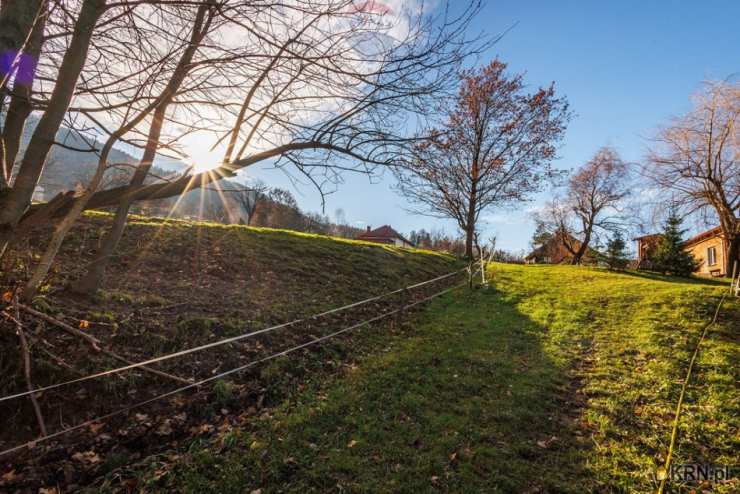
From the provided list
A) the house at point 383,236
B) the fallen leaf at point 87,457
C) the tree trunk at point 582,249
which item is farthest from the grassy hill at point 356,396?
the house at point 383,236

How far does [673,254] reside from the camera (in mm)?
21938

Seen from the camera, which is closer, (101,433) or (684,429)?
(101,433)

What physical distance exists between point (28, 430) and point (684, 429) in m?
7.39

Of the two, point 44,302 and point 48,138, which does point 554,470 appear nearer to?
point 48,138

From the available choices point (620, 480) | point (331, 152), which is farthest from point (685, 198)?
point (331, 152)

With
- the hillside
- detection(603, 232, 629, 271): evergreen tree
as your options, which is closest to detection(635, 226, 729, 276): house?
detection(603, 232, 629, 271): evergreen tree

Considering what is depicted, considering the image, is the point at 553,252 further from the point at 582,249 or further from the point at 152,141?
the point at 152,141

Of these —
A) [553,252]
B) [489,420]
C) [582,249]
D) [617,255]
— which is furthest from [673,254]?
[489,420]

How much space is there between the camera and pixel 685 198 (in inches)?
724

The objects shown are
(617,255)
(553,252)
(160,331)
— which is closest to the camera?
(160,331)

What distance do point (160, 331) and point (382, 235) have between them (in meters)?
60.0

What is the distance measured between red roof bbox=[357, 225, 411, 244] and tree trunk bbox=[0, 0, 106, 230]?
61.8m

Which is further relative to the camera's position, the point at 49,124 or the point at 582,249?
the point at 582,249

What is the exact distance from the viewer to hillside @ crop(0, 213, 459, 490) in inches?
140
